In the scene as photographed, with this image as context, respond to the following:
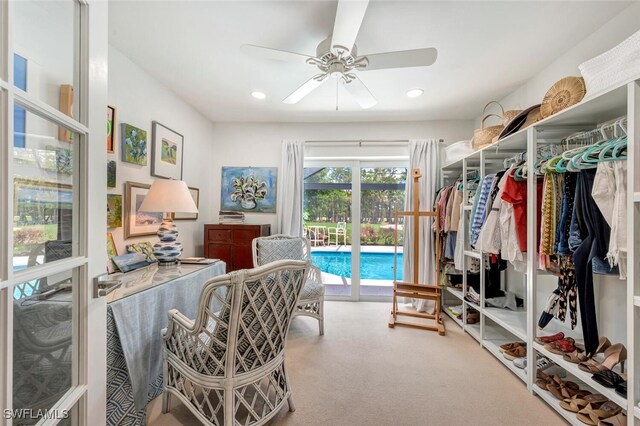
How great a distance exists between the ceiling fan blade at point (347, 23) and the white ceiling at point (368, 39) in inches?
8.7

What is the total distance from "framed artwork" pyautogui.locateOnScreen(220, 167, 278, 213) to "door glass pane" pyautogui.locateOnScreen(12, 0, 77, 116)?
291cm

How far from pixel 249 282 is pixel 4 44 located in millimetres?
977

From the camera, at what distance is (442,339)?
2570 millimetres

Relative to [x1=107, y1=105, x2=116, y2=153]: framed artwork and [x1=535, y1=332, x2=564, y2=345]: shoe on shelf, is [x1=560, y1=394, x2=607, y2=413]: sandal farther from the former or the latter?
[x1=107, y1=105, x2=116, y2=153]: framed artwork

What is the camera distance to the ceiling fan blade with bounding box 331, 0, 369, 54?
1284 millimetres

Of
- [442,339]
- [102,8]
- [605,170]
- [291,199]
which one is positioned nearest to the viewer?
[102,8]

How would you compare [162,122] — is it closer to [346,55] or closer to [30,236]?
[346,55]

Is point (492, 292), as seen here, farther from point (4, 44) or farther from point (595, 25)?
point (4, 44)

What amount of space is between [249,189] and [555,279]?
3.32m

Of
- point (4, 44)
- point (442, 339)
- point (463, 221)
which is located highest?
point (4, 44)

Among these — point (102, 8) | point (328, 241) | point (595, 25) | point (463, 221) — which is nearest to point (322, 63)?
point (102, 8)

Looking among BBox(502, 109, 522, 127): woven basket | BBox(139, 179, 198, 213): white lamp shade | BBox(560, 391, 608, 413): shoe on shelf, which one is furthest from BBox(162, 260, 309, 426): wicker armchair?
BBox(502, 109, 522, 127): woven basket

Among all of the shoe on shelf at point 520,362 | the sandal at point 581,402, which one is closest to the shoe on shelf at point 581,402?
the sandal at point 581,402

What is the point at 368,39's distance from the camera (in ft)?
6.26
